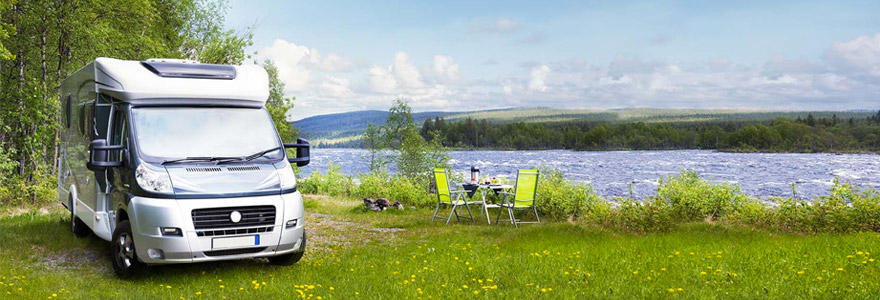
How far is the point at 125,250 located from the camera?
19.6 ft

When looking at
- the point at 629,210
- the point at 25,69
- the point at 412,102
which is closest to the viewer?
the point at 629,210

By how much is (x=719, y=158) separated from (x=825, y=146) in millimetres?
12084

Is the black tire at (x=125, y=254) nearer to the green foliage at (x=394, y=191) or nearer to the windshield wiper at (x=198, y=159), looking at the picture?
the windshield wiper at (x=198, y=159)

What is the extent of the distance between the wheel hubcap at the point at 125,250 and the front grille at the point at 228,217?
83 cm

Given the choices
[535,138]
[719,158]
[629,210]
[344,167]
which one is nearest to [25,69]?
[344,167]

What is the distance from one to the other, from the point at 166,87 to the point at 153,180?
1154 millimetres

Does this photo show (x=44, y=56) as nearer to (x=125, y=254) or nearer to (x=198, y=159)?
(x=125, y=254)

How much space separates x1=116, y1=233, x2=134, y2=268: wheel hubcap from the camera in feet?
19.4

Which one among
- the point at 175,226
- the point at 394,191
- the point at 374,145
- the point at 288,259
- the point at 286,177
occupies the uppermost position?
the point at 286,177

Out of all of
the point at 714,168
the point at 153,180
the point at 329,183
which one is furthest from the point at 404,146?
the point at 714,168

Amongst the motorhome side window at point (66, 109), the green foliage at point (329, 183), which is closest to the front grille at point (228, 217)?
the motorhome side window at point (66, 109)

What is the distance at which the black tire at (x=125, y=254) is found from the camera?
19.3 feet

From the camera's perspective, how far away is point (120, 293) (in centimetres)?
538

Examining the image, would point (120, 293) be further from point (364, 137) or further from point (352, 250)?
point (364, 137)
